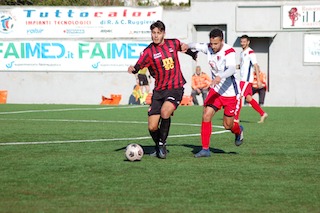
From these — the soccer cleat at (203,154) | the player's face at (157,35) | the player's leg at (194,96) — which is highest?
the player's face at (157,35)

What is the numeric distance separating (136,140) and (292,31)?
21089mm

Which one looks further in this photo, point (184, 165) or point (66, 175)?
point (184, 165)

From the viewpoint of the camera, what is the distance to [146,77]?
108 ft

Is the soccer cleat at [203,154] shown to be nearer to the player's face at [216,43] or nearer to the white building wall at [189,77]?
the player's face at [216,43]

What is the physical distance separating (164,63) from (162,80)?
0.27 meters

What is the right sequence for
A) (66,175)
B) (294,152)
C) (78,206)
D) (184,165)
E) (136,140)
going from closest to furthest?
1. (78,206)
2. (66,175)
3. (184,165)
4. (294,152)
5. (136,140)

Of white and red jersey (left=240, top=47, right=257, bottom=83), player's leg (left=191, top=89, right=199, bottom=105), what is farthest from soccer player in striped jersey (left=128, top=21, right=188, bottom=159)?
player's leg (left=191, top=89, right=199, bottom=105)

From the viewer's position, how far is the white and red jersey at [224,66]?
1152 centimetres

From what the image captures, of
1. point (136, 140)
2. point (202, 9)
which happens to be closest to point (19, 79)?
point (202, 9)

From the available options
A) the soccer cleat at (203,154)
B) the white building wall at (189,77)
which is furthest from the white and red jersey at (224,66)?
the white building wall at (189,77)

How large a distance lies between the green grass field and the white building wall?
1814cm

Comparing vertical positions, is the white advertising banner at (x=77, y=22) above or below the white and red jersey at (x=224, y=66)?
above

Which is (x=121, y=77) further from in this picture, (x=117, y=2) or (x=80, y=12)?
(x=117, y=2)

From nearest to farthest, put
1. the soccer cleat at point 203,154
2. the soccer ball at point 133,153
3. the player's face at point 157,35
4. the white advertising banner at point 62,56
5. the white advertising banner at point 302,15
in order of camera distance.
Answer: the soccer ball at point 133,153 → the soccer cleat at point 203,154 → the player's face at point 157,35 → the white advertising banner at point 302,15 → the white advertising banner at point 62,56
